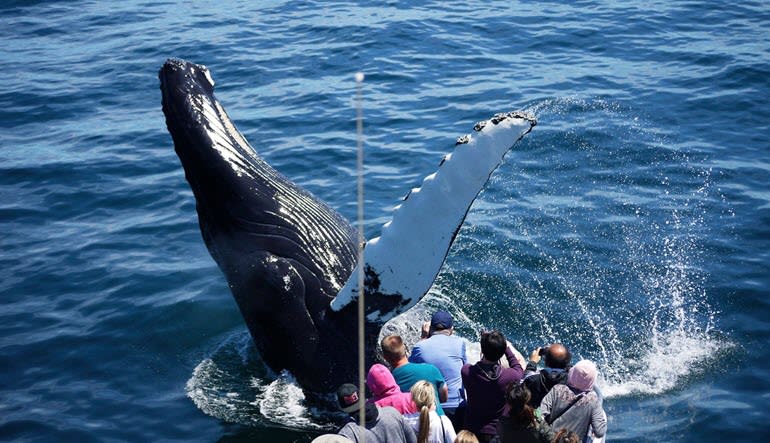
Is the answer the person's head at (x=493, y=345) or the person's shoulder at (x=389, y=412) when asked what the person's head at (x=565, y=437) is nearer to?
the person's head at (x=493, y=345)

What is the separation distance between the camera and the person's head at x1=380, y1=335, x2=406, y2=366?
10102 millimetres

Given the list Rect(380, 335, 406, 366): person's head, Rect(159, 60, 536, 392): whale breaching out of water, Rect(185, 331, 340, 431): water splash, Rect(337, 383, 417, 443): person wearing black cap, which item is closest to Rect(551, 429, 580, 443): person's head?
Rect(337, 383, 417, 443): person wearing black cap

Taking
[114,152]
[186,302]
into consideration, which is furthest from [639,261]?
[114,152]

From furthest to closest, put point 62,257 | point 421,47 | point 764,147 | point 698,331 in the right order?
point 421,47 < point 764,147 < point 62,257 < point 698,331

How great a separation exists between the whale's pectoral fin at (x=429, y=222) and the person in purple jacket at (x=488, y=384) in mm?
913

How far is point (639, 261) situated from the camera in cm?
1576

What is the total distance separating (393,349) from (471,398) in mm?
959

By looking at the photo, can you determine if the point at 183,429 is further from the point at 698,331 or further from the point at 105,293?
the point at 698,331

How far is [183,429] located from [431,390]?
4.13 m

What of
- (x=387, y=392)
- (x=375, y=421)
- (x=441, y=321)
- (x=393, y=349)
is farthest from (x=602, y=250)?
(x=375, y=421)

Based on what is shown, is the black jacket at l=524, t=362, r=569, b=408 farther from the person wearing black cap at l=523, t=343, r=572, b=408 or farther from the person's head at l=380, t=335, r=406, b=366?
the person's head at l=380, t=335, r=406, b=366

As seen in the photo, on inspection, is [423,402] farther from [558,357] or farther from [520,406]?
[558,357]

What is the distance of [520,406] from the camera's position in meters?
8.96

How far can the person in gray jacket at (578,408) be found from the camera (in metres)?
9.55
